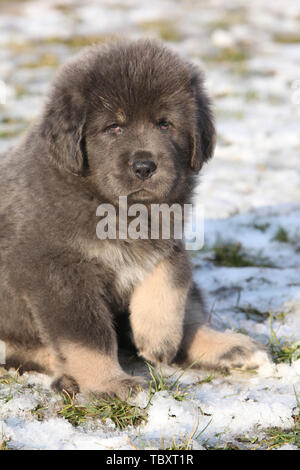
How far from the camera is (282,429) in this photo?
8.29 ft

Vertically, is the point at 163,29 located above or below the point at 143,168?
above

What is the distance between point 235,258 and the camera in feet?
14.7

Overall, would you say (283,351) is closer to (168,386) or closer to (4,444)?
(168,386)

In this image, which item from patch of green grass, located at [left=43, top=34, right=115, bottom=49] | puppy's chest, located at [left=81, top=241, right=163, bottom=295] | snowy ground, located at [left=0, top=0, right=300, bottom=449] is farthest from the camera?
patch of green grass, located at [left=43, top=34, right=115, bottom=49]

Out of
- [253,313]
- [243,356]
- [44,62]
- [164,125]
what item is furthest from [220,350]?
[44,62]

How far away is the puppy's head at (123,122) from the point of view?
283 centimetres

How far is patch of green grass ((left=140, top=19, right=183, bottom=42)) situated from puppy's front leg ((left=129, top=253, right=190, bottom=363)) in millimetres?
8463

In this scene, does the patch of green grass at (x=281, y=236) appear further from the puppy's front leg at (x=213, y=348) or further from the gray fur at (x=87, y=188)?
the gray fur at (x=87, y=188)

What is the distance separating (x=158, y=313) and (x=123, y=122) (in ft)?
3.17

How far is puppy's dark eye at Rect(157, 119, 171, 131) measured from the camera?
2.95m

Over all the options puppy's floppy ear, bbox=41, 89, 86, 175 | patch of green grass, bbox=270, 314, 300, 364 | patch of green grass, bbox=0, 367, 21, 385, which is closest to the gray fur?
puppy's floppy ear, bbox=41, 89, 86, 175

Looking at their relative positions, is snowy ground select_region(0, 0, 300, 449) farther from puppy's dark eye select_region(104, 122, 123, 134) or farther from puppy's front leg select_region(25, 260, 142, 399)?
puppy's dark eye select_region(104, 122, 123, 134)

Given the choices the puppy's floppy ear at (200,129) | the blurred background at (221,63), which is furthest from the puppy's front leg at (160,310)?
the blurred background at (221,63)

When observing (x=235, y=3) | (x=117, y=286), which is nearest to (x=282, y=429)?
(x=117, y=286)
